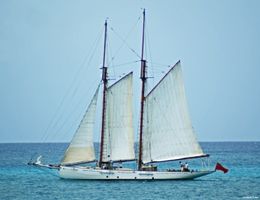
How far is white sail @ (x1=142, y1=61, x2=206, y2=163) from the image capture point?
7356cm

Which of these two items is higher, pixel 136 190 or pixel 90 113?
pixel 90 113

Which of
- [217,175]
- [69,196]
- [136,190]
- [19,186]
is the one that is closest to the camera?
[69,196]

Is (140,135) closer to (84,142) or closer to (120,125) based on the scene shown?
(120,125)

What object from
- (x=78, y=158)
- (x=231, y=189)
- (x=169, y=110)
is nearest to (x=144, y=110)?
(x=169, y=110)

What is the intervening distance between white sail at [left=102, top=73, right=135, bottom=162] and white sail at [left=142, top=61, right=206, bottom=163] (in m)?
2.05

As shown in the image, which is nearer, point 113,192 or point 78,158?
point 113,192

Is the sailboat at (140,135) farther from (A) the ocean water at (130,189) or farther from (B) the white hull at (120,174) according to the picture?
(A) the ocean water at (130,189)

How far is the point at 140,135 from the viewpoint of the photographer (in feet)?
248

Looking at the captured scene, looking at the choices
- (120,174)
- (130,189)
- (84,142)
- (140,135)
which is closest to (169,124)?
(140,135)

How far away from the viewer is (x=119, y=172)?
73625 mm

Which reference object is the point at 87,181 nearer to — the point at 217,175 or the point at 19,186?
the point at 19,186

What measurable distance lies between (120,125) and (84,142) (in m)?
4.44

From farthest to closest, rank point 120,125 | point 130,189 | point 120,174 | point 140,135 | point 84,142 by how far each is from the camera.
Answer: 1. point 140,135
2. point 120,125
3. point 84,142
4. point 120,174
5. point 130,189

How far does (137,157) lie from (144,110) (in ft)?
17.7
